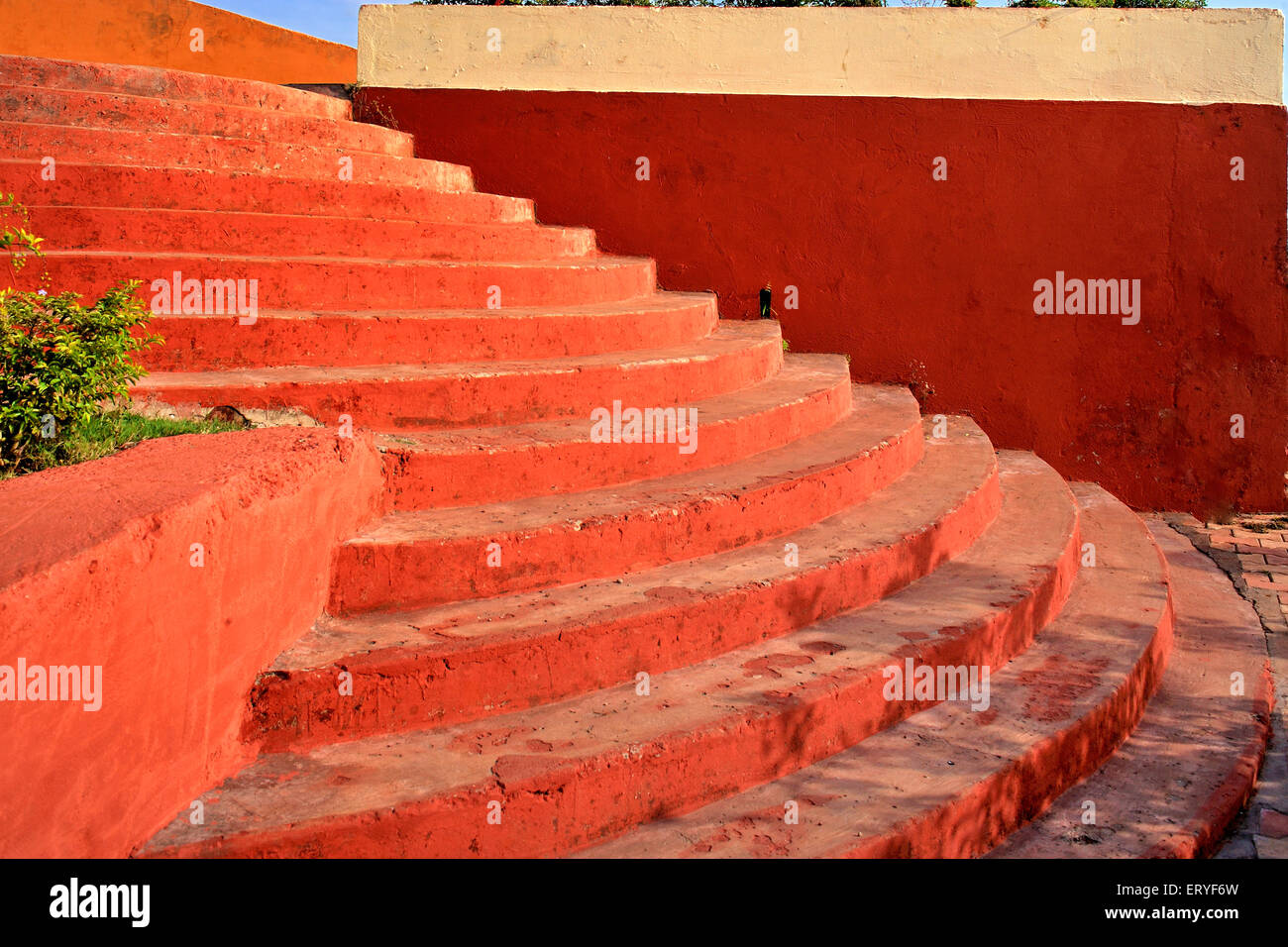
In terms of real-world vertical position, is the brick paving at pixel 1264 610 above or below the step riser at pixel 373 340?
below

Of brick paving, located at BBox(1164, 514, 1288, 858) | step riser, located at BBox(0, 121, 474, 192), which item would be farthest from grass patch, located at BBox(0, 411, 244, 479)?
brick paving, located at BBox(1164, 514, 1288, 858)

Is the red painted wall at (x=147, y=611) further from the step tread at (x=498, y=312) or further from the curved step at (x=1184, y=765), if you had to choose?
the curved step at (x=1184, y=765)

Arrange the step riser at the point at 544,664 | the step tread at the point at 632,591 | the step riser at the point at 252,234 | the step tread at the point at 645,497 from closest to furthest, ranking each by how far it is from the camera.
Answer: the step riser at the point at 544,664 < the step tread at the point at 632,591 < the step tread at the point at 645,497 < the step riser at the point at 252,234

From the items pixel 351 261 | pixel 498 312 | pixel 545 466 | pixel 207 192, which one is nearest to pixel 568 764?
pixel 545 466

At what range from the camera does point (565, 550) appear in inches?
126

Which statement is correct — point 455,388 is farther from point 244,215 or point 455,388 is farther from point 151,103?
point 151,103

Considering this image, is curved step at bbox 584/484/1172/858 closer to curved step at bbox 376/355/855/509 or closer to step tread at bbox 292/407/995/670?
step tread at bbox 292/407/995/670

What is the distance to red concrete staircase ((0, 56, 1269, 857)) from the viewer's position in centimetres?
256

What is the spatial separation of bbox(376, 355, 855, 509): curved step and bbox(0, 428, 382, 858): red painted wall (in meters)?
0.47

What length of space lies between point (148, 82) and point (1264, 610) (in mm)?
5835

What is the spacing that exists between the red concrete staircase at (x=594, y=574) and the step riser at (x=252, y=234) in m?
0.01

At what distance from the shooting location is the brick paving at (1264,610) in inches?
124

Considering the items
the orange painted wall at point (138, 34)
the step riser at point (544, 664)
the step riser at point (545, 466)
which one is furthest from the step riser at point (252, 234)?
the orange painted wall at point (138, 34)
